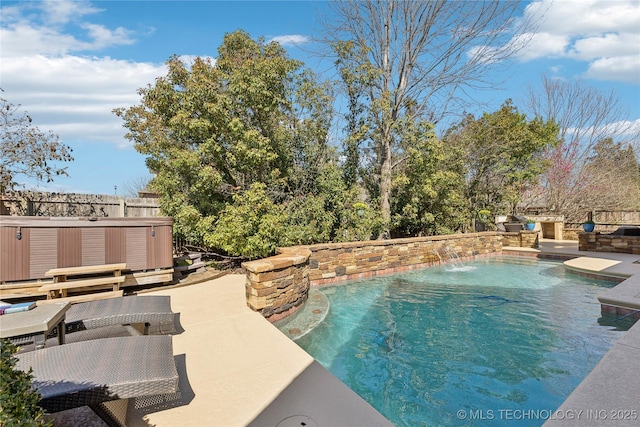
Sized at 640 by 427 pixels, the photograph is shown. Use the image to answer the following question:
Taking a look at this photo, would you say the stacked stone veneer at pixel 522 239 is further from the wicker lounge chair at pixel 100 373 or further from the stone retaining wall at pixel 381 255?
the wicker lounge chair at pixel 100 373

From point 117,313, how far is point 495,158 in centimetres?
1461

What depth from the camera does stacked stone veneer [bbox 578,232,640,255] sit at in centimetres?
1014

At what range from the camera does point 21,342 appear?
2.38m

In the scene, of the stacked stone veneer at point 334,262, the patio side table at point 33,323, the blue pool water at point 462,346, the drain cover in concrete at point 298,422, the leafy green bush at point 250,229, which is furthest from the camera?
the leafy green bush at point 250,229

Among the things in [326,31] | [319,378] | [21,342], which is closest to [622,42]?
[326,31]

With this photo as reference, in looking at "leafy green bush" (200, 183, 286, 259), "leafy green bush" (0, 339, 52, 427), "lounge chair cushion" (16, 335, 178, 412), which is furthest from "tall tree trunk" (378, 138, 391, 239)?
"leafy green bush" (0, 339, 52, 427)

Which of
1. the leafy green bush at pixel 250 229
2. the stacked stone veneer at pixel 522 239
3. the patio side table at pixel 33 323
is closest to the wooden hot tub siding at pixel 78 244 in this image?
the leafy green bush at pixel 250 229

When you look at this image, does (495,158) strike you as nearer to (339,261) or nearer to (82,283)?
(339,261)

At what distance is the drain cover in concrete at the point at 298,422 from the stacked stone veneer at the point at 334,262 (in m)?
2.39

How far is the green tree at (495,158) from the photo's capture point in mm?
13797

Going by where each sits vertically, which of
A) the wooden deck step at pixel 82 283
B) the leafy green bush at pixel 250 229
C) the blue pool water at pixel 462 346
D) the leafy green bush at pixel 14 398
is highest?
the leafy green bush at pixel 250 229

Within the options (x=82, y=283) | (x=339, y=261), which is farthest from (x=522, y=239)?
(x=82, y=283)

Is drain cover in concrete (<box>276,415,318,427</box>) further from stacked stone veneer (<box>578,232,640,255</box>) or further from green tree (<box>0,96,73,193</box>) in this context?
stacked stone veneer (<box>578,232,640,255</box>)

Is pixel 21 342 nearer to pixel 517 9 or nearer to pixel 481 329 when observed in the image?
pixel 481 329
